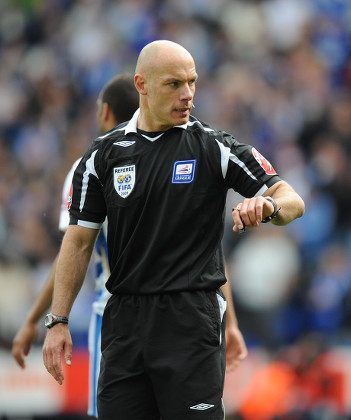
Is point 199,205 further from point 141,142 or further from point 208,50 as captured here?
point 208,50

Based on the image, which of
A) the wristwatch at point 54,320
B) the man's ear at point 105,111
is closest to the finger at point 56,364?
the wristwatch at point 54,320

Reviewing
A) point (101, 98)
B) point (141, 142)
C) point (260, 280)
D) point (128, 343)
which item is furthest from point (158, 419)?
point (260, 280)

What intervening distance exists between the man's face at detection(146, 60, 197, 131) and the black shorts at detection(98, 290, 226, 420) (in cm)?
90

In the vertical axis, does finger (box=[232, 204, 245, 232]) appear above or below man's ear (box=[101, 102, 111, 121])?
below

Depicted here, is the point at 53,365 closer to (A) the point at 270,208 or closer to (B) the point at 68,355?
(B) the point at 68,355

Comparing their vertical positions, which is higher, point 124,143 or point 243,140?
point 124,143

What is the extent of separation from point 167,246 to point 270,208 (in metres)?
0.66

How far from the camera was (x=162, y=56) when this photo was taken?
455 cm

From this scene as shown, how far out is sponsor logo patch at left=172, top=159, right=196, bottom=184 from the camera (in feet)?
15.0

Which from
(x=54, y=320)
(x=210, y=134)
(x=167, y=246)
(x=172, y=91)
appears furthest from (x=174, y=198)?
(x=54, y=320)

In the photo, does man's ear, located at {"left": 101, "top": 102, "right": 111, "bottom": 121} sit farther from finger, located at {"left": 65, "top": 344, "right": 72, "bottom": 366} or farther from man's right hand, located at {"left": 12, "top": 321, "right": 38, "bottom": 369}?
finger, located at {"left": 65, "top": 344, "right": 72, "bottom": 366}

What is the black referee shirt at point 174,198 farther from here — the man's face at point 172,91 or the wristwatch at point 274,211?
the wristwatch at point 274,211

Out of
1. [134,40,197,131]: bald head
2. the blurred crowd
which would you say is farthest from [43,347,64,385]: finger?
the blurred crowd

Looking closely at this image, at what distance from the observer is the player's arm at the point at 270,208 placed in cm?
406
